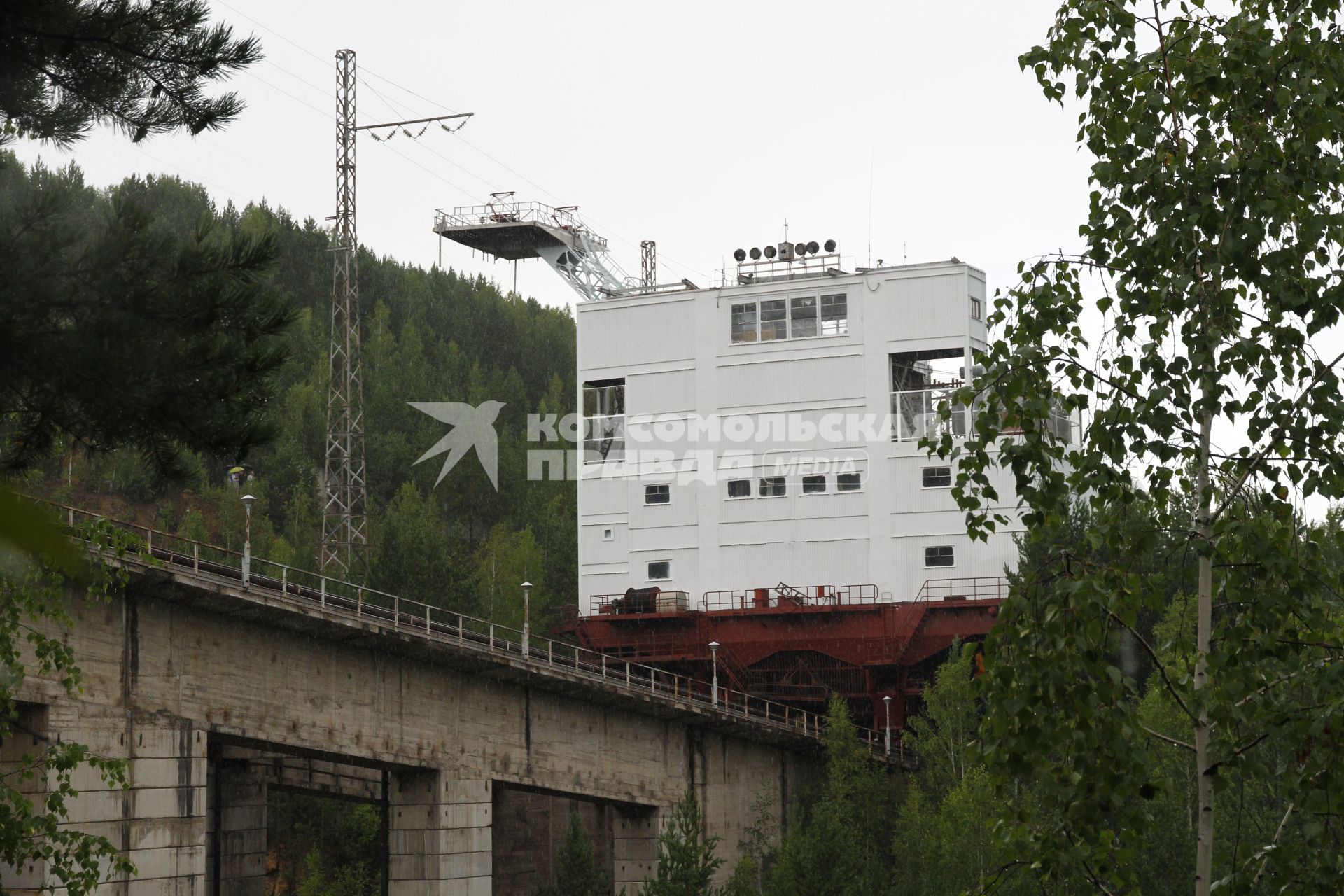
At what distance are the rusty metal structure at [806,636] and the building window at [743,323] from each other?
10720mm

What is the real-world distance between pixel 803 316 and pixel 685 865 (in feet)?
89.9

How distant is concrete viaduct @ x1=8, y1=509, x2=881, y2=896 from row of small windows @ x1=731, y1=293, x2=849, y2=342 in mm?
15036

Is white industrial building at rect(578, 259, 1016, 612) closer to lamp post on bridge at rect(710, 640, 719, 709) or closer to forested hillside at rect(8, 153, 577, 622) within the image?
lamp post on bridge at rect(710, 640, 719, 709)

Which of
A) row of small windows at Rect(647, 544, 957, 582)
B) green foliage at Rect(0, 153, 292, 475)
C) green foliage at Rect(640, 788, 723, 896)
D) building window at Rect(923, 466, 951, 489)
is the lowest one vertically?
Answer: green foliage at Rect(640, 788, 723, 896)

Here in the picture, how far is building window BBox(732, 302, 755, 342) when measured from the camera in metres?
74.5

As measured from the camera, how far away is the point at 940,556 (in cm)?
7044

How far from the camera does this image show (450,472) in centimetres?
11756

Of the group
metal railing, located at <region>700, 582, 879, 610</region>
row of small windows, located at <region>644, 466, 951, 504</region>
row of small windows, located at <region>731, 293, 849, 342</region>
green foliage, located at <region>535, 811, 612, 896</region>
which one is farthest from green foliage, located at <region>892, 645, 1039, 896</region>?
row of small windows, located at <region>731, 293, 849, 342</region>

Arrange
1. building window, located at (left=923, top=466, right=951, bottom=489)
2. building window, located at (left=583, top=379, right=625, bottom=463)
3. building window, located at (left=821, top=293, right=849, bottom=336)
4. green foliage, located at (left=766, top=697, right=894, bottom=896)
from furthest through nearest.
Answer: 1. building window, located at (left=583, top=379, right=625, bottom=463)
2. building window, located at (left=821, top=293, right=849, bottom=336)
3. building window, located at (left=923, top=466, right=951, bottom=489)
4. green foliage, located at (left=766, top=697, right=894, bottom=896)

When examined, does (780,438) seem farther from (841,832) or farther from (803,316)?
(841,832)

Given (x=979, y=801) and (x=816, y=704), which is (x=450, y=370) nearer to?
(x=816, y=704)

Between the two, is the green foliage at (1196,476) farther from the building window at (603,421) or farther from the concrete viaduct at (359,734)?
the building window at (603,421)

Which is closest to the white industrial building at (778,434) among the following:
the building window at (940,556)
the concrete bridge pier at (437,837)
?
the building window at (940,556)

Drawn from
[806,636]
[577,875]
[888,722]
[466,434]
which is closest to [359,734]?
[577,875]
